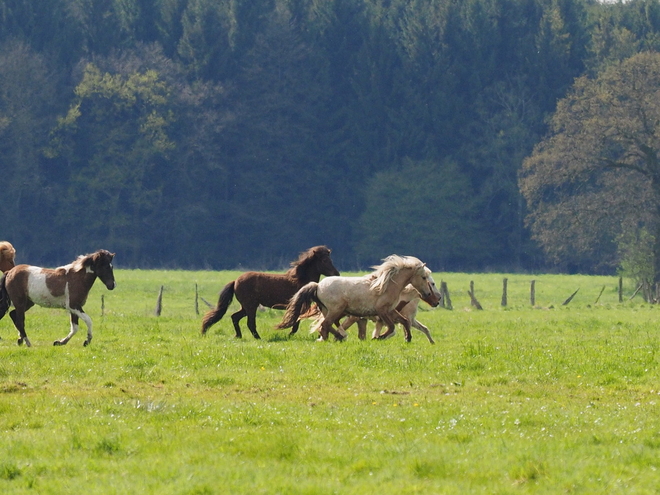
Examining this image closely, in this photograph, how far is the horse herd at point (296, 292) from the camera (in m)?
19.9

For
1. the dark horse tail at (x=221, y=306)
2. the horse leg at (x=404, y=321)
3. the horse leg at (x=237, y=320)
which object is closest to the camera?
the horse leg at (x=404, y=321)

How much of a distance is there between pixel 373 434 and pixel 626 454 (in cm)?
245

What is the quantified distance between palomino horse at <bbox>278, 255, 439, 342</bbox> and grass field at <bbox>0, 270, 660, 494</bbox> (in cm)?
62

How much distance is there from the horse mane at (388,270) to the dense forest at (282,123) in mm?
57669

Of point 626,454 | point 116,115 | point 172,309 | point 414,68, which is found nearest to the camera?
point 626,454

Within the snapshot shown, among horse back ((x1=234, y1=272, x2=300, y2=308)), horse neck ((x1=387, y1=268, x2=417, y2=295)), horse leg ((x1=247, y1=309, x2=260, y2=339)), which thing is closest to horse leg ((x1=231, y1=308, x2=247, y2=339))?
horse leg ((x1=247, y1=309, x2=260, y2=339))

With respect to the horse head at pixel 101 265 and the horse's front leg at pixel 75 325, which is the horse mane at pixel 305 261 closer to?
the horse head at pixel 101 265

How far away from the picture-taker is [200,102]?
81.1 metres

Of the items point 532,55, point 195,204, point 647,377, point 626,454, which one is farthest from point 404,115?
point 626,454

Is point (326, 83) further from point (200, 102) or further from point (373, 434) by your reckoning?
point (373, 434)

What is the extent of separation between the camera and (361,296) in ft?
68.3

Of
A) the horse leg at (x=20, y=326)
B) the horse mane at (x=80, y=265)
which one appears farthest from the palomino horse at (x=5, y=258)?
the horse mane at (x=80, y=265)

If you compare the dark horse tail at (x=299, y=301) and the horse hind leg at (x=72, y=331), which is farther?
the dark horse tail at (x=299, y=301)

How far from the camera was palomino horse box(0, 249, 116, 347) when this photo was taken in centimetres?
1984
